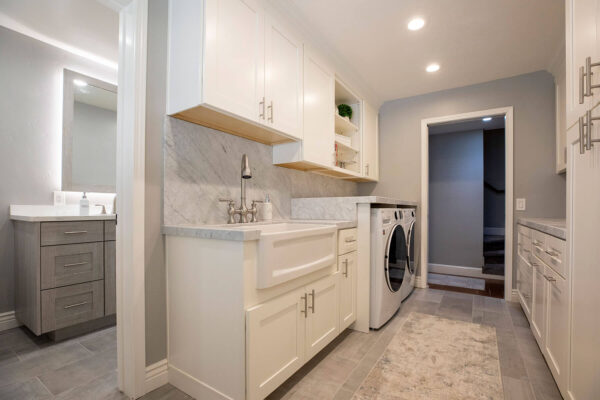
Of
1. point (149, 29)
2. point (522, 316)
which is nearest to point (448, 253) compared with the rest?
point (522, 316)

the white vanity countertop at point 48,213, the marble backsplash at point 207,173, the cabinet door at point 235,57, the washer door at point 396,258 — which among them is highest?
the cabinet door at point 235,57

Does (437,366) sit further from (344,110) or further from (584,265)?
(344,110)

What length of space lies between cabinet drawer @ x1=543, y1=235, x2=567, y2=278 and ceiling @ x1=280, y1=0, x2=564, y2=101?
1684 mm

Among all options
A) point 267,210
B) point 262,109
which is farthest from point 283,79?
point 267,210

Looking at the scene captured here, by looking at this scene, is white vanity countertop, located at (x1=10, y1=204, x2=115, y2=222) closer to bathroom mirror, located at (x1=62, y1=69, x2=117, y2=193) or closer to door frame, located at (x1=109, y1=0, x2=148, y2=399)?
bathroom mirror, located at (x1=62, y1=69, x2=117, y2=193)

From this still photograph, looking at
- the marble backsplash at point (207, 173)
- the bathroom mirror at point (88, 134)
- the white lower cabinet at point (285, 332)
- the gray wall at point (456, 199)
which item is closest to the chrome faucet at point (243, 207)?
the marble backsplash at point (207, 173)

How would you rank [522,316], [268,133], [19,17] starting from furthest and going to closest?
[522,316], [19,17], [268,133]

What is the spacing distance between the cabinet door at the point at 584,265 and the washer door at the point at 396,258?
1.15 metres

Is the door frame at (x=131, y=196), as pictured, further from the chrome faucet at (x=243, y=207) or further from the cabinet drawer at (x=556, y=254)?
the cabinet drawer at (x=556, y=254)

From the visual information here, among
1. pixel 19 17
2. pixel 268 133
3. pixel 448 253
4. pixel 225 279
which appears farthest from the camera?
pixel 448 253

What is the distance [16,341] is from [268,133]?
7.56 ft

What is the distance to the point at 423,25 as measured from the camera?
2189 millimetres

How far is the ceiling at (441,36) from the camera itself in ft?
6.52

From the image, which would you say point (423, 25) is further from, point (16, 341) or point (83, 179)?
point (16, 341)
